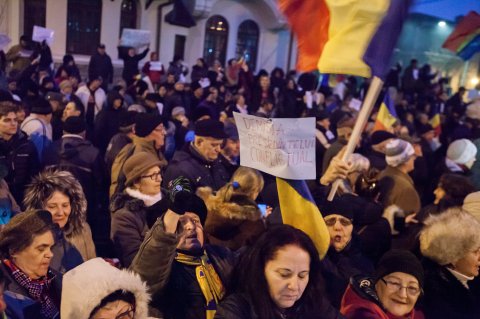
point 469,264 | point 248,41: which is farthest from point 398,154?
point 248,41

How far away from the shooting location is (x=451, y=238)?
3.27m

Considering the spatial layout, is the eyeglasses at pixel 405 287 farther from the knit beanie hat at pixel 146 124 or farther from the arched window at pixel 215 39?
the arched window at pixel 215 39

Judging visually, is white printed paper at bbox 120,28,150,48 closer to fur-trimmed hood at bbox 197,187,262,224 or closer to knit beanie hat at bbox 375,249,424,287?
fur-trimmed hood at bbox 197,187,262,224

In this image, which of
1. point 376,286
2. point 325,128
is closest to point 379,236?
point 376,286

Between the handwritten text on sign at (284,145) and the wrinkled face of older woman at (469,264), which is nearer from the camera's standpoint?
the handwritten text on sign at (284,145)

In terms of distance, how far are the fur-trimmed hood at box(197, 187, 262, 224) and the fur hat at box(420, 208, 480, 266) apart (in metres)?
1.11

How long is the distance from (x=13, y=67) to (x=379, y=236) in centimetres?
794

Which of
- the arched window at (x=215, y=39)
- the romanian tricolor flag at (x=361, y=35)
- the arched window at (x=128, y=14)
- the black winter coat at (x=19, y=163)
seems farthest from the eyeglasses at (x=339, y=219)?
the arched window at (x=215, y=39)

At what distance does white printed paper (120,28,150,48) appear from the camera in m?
13.0

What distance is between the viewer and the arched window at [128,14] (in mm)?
17828

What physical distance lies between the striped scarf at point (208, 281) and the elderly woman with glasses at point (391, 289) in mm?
617

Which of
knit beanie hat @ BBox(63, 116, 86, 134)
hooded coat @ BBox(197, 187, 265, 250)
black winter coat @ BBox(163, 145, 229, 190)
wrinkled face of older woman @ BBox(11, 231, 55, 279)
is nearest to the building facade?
knit beanie hat @ BBox(63, 116, 86, 134)

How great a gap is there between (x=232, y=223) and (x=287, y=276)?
1.39 metres

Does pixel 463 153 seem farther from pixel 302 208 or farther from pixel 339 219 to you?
pixel 302 208
